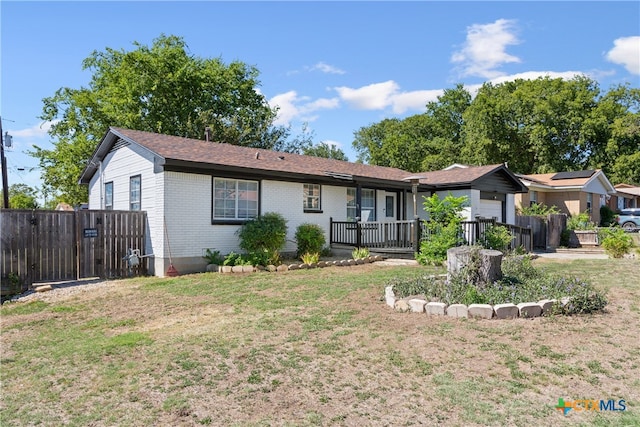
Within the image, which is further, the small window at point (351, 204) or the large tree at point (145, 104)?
the large tree at point (145, 104)

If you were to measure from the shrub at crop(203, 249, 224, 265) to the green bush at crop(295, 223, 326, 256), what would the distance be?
2.69 metres

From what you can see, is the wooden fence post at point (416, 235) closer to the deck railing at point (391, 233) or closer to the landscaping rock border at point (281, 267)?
the deck railing at point (391, 233)

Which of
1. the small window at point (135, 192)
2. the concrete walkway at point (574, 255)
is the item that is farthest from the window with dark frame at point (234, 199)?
the concrete walkway at point (574, 255)

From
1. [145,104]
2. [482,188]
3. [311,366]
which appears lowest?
[311,366]

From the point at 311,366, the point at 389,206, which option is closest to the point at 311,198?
the point at 389,206

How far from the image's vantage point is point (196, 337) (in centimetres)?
526

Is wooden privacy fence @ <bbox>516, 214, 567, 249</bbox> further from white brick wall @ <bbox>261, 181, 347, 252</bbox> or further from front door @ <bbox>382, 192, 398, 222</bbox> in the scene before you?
white brick wall @ <bbox>261, 181, 347, 252</bbox>

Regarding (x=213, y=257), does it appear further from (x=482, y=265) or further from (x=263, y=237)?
(x=482, y=265)

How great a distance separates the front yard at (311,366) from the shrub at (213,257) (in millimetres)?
4413

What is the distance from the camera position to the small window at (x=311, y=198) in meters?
14.4

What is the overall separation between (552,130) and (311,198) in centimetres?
3053

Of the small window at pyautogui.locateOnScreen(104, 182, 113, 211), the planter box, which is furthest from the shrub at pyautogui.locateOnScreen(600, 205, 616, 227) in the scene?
the small window at pyautogui.locateOnScreen(104, 182, 113, 211)

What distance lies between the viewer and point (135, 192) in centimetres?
1271

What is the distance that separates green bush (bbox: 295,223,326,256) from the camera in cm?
1323
